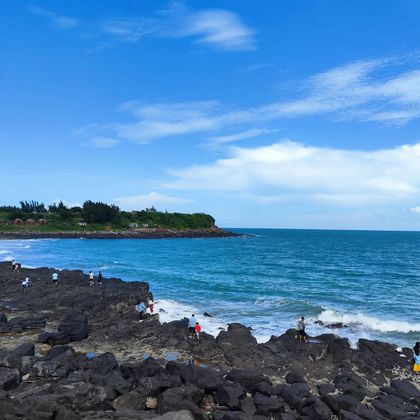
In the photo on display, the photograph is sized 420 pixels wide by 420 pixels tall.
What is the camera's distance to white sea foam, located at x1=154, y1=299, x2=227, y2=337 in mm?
26750

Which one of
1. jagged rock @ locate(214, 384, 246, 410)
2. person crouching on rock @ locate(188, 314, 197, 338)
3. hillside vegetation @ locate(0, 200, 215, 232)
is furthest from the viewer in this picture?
hillside vegetation @ locate(0, 200, 215, 232)

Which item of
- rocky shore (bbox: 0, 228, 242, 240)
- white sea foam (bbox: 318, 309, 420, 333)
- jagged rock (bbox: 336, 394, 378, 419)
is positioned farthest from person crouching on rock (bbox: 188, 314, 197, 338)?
rocky shore (bbox: 0, 228, 242, 240)

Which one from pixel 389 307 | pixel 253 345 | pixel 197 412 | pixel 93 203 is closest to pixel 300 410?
pixel 197 412

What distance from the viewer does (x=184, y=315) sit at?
3064cm

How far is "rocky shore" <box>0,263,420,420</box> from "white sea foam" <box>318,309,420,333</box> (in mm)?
6560

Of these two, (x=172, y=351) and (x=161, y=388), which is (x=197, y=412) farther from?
(x=172, y=351)

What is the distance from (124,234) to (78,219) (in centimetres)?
2867

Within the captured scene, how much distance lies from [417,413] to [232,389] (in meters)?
6.48

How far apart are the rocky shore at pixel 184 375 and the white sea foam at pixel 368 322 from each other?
656cm

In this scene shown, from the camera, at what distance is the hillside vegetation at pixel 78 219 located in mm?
153438

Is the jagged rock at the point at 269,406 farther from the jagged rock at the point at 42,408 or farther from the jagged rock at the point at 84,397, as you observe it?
the jagged rock at the point at 42,408

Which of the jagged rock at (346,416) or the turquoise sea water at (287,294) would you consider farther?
the turquoise sea water at (287,294)

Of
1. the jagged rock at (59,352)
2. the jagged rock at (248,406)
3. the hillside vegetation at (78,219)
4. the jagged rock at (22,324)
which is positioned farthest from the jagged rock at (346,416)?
the hillside vegetation at (78,219)

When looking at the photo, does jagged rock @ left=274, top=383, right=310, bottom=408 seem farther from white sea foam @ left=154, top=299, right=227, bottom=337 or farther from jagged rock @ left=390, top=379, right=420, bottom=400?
white sea foam @ left=154, top=299, right=227, bottom=337
